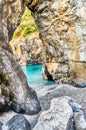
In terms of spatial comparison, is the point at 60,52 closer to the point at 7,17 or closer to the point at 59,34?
the point at 59,34

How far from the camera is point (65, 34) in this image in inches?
650

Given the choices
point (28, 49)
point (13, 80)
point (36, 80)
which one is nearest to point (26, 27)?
point (28, 49)

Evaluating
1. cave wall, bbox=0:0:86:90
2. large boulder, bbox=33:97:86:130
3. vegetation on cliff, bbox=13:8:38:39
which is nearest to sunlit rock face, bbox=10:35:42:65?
vegetation on cliff, bbox=13:8:38:39

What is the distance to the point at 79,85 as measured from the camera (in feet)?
52.4

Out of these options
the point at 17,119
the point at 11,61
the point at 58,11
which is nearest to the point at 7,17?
the point at 11,61

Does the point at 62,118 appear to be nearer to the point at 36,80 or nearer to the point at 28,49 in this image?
the point at 36,80

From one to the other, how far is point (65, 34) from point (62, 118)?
885cm

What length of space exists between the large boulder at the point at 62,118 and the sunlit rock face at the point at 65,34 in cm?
700

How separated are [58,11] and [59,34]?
55.2 inches

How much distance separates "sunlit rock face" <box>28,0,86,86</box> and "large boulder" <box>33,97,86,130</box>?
6999 millimetres

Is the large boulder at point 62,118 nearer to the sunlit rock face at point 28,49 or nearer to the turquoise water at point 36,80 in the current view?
the turquoise water at point 36,80

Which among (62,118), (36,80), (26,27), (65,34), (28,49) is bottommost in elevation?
(36,80)

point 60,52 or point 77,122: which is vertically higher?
point 60,52

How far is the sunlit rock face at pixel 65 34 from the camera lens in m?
15.8
